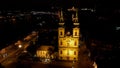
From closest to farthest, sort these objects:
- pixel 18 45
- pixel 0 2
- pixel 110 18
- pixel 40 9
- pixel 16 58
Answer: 1. pixel 16 58
2. pixel 18 45
3. pixel 110 18
4. pixel 0 2
5. pixel 40 9

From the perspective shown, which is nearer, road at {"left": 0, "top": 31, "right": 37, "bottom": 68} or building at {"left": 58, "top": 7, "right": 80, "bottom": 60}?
road at {"left": 0, "top": 31, "right": 37, "bottom": 68}

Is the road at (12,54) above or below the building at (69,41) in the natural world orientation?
below

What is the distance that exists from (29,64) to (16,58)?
5981 millimetres

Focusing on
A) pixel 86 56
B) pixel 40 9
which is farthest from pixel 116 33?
pixel 40 9

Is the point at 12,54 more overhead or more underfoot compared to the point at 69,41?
more underfoot

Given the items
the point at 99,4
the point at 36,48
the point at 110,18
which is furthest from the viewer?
the point at 99,4

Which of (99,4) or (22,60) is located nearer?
(22,60)

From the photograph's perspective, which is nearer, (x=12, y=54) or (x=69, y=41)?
(x=69, y=41)

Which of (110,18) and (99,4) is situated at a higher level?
(99,4)

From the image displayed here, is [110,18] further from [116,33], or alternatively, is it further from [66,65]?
[66,65]

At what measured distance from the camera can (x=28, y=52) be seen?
4641cm

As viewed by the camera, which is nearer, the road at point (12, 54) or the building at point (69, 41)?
the road at point (12, 54)

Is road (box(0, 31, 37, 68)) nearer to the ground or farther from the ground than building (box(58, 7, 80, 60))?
nearer to the ground

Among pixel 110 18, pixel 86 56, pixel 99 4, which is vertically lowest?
pixel 86 56
